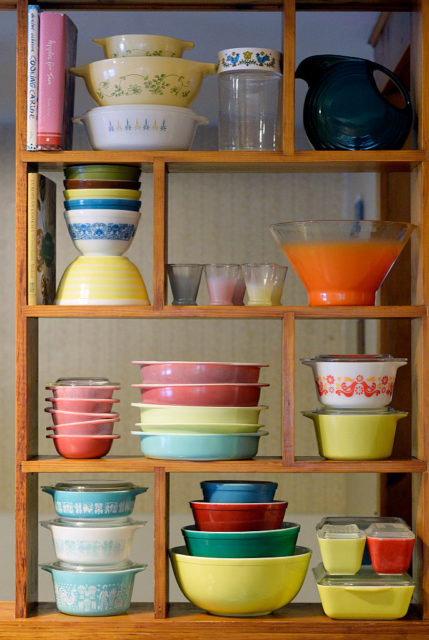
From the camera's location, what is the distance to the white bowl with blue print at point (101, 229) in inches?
75.5

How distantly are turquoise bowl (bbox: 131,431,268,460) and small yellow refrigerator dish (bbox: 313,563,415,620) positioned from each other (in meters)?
0.33

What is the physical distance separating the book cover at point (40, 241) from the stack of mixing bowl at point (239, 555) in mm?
578

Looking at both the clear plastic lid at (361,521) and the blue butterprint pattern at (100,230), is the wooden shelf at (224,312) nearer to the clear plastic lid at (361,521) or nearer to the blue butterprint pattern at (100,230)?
the blue butterprint pattern at (100,230)

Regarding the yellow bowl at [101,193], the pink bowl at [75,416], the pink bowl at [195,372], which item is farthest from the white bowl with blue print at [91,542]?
the yellow bowl at [101,193]

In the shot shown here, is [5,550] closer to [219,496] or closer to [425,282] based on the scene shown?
[219,496]

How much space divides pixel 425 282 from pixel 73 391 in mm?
807

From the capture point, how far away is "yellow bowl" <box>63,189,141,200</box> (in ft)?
6.26

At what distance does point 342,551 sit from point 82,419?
63 centimetres

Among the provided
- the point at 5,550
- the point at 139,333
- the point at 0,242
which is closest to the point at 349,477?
the point at 139,333

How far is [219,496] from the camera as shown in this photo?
1899 millimetres

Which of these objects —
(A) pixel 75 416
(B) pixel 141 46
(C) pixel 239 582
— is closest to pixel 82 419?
(A) pixel 75 416

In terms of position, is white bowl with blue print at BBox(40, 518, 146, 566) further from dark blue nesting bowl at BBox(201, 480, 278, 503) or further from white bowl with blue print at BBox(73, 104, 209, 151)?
white bowl with blue print at BBox(73, 104, 209, 151)

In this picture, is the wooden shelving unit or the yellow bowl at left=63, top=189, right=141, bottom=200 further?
the yellow bowl at left=63, top=189, right=141, bottom=200

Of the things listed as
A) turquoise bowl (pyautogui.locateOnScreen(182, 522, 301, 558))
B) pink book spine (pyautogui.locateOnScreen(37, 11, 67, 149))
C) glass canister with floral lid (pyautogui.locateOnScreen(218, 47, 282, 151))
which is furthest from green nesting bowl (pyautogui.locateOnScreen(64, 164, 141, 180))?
turquoise bowl (pyautogui.locateOnScreen(182, 522, 301, 558))
